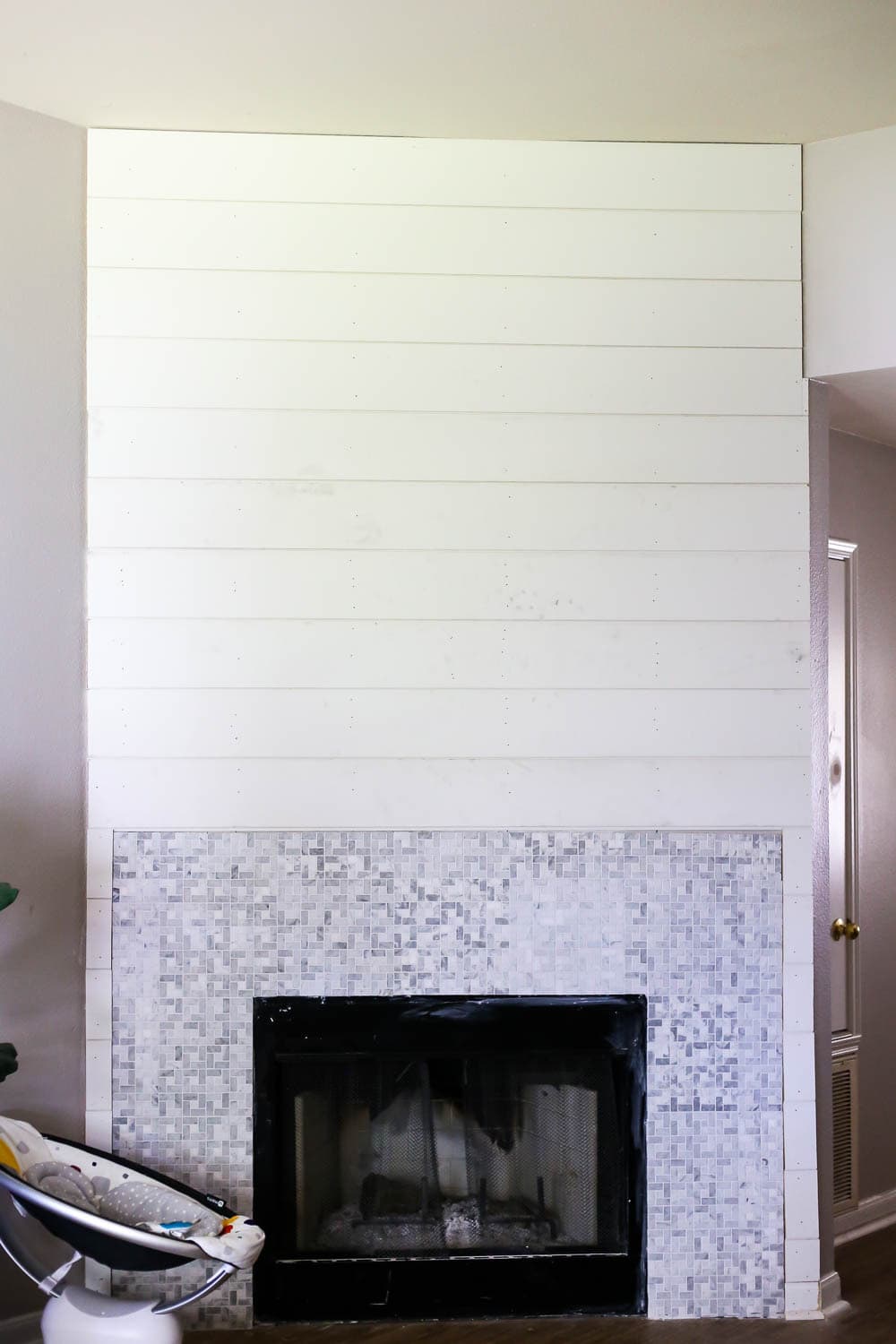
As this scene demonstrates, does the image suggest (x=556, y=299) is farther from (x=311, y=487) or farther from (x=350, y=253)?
(x=311, y=487)

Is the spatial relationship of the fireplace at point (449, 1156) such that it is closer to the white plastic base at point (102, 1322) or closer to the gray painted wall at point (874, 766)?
the white plastic base at point (102, 1322)

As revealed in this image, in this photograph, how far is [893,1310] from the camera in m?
3.19

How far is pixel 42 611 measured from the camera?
3.08 meters

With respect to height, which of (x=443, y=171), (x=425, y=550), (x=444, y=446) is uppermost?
(x=443, y=171)

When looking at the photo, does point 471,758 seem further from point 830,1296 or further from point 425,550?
point 830,1296

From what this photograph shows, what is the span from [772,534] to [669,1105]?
150cm

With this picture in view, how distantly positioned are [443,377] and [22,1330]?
2549 millimetres

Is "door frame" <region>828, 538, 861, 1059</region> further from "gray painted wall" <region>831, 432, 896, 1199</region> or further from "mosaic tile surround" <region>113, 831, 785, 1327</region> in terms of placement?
"mosaic tile surround" <region>113, 831, 785, 1327</region>

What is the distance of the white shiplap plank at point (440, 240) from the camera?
10.4 feet

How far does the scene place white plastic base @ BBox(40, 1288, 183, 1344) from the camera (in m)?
2.53

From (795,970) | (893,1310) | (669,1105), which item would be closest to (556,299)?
(795,970)

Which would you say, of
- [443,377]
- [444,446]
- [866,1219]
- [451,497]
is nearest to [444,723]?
[451,497]

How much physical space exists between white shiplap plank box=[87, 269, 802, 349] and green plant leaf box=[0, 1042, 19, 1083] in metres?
1.75

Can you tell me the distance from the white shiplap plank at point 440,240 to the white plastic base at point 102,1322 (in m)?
2.43
